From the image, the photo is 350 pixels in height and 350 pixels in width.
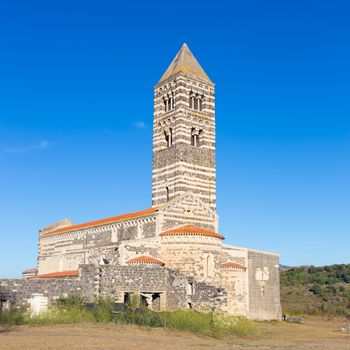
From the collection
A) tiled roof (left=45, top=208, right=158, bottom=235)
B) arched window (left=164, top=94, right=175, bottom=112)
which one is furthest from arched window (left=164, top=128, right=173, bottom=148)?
tiled roof (left=45, top=208, right=158, bottom=235)

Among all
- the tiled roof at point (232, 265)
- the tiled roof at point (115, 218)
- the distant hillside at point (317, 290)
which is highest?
the tiled roof at point (115, 218)

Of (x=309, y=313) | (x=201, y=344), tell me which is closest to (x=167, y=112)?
(x=309, y=313)

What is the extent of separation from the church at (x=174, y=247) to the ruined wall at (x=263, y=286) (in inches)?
3.0

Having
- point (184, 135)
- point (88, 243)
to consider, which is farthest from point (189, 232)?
point (88, 243)

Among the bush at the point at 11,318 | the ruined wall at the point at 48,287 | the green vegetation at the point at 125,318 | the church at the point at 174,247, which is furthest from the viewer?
the church at the point at 174,247

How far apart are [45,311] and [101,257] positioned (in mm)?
15570

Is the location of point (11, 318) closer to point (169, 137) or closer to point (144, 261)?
point (144, 261)

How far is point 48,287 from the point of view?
22516mm

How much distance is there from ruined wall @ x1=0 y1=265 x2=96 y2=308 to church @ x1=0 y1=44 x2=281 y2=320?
0.05m

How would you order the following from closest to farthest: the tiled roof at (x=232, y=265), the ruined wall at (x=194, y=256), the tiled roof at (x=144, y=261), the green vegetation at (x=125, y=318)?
the green vegetation at (x=125, y=318) → the tiled roof at (x=144, y=261) → the ruined wall at (x=194, y=256) → the tiled roof at (x=232, y=265)

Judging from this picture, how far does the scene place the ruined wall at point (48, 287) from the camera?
21.5 m

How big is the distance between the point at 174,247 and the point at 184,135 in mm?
11844

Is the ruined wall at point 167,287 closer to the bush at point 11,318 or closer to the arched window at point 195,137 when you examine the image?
the bush at point 11,318

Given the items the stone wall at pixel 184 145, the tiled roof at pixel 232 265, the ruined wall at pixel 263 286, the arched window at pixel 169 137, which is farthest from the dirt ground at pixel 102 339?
the arched window at pixel 169 137
